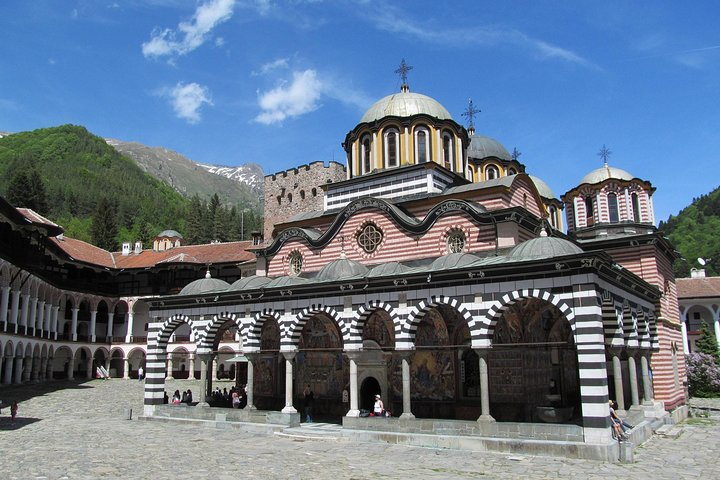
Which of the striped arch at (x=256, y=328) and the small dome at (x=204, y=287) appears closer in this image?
the striped arch at (x=256, y=328)

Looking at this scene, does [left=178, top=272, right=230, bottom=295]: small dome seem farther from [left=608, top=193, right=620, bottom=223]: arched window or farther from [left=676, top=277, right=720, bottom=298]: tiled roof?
[left=676, top=277, right=720, bottom=298]: tiled roof

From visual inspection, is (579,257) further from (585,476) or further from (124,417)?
(124,417)

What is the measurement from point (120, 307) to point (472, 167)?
28260mm

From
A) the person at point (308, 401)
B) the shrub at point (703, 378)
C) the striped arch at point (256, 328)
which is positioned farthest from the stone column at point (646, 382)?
the shrub at point (703, 378)

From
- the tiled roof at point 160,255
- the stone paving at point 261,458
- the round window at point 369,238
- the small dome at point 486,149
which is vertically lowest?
the stone paving at point 261,458

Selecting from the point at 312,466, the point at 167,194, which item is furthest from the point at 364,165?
the point at 167,194

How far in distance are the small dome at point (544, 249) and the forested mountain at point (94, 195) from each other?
2119 inches

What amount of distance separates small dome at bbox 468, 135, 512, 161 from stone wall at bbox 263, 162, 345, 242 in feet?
47.5

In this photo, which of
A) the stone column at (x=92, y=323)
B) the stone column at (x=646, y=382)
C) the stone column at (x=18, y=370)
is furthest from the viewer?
the stone column at (x=92, y=323)

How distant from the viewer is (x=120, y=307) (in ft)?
149

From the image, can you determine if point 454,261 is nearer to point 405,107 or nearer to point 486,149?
point 405,107

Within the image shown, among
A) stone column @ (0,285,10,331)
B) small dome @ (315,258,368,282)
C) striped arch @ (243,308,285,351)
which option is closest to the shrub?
small dome @ (315,258,368,282)

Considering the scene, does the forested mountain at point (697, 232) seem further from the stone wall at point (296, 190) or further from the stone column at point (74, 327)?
the stone column at point (74, 327)

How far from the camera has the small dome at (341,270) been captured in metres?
18.6
